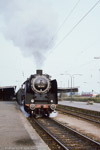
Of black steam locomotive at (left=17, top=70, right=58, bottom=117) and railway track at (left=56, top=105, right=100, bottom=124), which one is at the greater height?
black steam locomotive at (left=17, top=70, right=58, bottom=117)

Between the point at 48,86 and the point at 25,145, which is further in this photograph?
the point at 48,86

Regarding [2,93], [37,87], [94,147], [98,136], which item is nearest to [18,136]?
[94,147]

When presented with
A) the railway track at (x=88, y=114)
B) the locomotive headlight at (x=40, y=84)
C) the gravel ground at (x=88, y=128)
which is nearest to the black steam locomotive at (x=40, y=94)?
the locomotive headlight at (x=40, y=84)

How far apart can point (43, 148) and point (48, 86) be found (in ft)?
25.7

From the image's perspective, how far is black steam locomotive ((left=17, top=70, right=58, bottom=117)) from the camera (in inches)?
526

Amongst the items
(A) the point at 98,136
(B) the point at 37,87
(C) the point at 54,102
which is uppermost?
(B) the point at 37,87

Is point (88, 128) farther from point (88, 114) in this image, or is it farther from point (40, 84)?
point (88, 114)

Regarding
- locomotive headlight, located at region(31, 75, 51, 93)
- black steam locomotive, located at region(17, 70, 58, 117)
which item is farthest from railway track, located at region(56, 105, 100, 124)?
locomotive headlight, located at region(31, 75, 51, 93)

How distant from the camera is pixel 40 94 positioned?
45.2 feet

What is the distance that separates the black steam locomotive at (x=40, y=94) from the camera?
13.4 meters

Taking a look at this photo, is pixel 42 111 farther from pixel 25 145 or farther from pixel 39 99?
pixel 25 145

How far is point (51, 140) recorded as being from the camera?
24.8 feet

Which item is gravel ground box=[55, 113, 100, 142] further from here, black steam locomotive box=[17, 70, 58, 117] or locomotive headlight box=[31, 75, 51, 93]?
locomotive headlight box=[31, 75, 51, 93]

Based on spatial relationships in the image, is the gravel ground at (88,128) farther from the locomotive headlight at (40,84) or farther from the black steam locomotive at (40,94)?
the locomotive headlight at (40,84)
